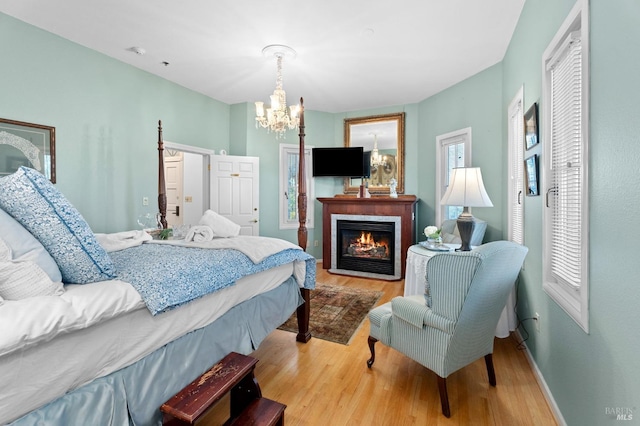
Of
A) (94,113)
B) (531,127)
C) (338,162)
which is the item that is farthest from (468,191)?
(94,113)

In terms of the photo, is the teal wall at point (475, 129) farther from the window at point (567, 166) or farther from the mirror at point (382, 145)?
the window at point (567, 166)

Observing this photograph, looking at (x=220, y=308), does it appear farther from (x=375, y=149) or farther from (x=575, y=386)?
(x=375, y=149)

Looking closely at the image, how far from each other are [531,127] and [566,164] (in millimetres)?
668

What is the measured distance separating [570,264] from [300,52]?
3.12m

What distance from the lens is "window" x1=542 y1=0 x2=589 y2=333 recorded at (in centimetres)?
135

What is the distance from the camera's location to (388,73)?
3.89 metres

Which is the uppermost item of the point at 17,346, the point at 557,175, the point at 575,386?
the point at 557,175

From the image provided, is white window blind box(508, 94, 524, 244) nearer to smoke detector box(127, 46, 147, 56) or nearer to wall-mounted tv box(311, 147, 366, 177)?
wall-mounted tv box(311, 147, 366, 177)

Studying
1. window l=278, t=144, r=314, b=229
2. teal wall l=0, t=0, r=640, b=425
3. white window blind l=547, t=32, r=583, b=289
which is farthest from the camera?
window l=278, t=144, r=314, b=229

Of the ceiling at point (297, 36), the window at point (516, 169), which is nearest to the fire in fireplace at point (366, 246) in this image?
the window at point (516, 169)

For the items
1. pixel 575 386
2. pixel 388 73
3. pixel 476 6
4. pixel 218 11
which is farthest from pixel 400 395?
pixel 388 73

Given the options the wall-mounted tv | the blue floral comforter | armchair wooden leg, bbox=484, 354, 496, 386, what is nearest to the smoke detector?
the blue floral comforter

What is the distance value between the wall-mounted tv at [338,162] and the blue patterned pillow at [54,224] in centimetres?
437

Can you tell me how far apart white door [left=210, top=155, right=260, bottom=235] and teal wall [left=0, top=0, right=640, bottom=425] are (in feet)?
0.79
